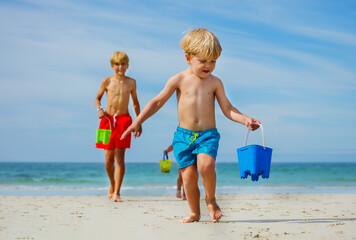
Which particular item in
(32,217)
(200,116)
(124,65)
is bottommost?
(32,217)

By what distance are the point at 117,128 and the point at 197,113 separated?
9.35ft

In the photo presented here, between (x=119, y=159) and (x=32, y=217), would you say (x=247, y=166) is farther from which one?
(x=119, y=159)

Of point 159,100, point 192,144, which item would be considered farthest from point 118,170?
point 192,144

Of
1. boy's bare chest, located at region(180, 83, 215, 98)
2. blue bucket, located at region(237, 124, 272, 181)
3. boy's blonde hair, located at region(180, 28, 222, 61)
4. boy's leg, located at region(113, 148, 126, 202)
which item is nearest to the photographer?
blue bucket, located at region(237, 124, 272, 181)

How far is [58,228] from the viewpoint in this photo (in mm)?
4195

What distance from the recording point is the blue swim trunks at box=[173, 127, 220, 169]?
4254mm

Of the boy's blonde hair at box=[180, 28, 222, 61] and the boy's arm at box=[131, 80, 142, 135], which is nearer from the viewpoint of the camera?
the boy's blonde hair at box=[180, 28, 222, 61]

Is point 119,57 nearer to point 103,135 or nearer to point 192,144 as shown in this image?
point 103,135

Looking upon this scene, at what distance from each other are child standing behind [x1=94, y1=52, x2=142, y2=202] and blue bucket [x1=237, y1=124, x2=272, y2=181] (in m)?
3.06

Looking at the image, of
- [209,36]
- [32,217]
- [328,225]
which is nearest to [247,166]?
[328,225]

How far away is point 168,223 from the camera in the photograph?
4414 mm

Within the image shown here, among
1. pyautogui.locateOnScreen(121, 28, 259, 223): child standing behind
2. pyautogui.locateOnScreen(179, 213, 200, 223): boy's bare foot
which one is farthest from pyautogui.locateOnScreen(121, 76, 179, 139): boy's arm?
pyautogui.locateOnScreen(179, 213, 200, 223): boy's bare foot

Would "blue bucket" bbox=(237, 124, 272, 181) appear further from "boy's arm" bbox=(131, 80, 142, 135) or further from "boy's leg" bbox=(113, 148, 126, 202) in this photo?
"boy's arm" bbox=(131, 80, 142, 135)

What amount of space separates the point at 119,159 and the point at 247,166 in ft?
10.4
